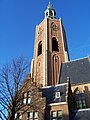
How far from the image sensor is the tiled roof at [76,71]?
36031 millimetres

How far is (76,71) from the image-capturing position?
37969 mm

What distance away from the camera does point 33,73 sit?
4881 centimetres

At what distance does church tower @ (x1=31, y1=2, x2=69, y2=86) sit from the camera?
45.9 meters

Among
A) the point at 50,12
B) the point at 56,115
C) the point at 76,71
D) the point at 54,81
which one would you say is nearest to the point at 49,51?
the point at 54,81

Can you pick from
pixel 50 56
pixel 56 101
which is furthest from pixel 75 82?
pixel 50 56

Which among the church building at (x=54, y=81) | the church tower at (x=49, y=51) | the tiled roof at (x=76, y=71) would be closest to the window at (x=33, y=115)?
the church building at (x=54, y=81)

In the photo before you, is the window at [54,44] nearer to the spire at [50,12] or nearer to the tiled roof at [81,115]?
the spire at [50,12]

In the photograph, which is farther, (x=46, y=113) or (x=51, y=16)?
(x=51, y=16)

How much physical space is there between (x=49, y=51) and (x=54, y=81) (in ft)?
26.7

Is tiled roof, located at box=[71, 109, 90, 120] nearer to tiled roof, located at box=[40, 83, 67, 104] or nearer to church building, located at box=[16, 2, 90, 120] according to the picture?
church building, located at box=[16, 2, 90, 120]

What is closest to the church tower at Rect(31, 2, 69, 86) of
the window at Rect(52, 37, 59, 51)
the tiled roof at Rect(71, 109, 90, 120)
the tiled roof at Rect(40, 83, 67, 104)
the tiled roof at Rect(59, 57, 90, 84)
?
the window at Rect(52, 37, 59, 51)

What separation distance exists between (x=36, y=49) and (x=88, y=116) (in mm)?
30962

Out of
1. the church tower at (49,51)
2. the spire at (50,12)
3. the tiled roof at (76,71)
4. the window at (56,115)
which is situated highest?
the spire at (50,12)

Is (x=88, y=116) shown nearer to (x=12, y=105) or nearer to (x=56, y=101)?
(x=56, y=101)
